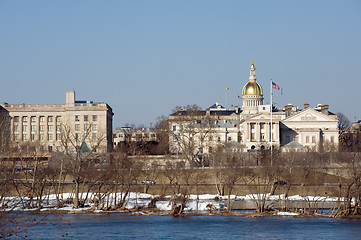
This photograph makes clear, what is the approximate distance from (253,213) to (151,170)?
2970 cm

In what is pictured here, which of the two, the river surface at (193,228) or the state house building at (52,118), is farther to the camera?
the state house building at (52,118)

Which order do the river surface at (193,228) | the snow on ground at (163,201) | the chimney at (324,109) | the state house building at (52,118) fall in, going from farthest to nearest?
the chimney at (324,109) → the state house building at (52,118) → the snow on ground at (163,201) → the river surface at (193,228)

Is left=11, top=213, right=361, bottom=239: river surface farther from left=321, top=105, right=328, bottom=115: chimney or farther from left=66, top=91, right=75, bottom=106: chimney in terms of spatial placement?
left=321, top=105, right=328, bottom=115: chimney

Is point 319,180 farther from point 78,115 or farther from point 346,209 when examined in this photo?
point 78,115

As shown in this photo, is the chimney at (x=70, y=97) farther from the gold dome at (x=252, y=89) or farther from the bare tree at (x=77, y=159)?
the gold dome at (x=252, y=89)

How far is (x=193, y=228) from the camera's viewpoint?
62.7 meters

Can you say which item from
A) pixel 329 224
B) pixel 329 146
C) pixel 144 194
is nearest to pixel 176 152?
pixel 329 146

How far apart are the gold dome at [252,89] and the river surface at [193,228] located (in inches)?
4992

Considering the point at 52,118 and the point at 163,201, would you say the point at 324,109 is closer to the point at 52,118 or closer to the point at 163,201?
the point at 52,118

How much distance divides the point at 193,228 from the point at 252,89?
5299 inches

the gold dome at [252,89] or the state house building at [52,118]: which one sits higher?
the gold dome at [252,89]

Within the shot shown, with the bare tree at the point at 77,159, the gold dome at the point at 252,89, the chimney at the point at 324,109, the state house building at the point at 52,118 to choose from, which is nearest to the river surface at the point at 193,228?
the bare tree at the point at 77,159

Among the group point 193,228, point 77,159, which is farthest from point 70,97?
point 193,228

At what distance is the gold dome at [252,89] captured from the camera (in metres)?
195
